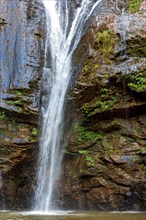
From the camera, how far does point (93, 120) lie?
9984 millimetres

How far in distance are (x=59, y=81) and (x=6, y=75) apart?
1675 mm

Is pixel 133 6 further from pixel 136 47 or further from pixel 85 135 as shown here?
pixel 85 135

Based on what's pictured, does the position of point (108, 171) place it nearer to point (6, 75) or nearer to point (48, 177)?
point (48, 177)

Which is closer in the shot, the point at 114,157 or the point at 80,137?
the point at 114,157

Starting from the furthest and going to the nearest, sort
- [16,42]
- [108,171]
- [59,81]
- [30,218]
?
[16,42]
[59,81]
[108,171]
[30,218]

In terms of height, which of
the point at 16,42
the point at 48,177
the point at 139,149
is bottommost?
the point at 48,177

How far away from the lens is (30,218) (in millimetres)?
7043

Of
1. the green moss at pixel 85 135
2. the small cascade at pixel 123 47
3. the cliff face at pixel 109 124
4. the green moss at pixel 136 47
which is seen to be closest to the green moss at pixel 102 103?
the cliff face at pixel 109 124

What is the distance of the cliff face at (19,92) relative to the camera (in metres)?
9.41

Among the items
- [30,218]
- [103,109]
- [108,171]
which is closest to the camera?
[30,218]

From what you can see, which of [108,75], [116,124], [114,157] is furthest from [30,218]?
[108,75]

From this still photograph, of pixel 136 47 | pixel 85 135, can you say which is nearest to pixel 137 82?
pixel 136 47

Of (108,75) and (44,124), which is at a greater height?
(108,75)

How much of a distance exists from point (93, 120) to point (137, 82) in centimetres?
169
